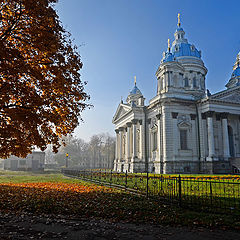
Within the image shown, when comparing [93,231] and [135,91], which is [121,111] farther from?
[93,231]

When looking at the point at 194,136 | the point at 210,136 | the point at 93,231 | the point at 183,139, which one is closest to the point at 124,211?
the point at 93,231

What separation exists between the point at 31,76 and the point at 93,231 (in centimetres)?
762

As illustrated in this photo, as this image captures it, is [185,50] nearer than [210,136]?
No

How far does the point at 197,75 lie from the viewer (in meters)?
43.2

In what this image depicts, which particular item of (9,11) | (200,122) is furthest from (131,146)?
(9,11)

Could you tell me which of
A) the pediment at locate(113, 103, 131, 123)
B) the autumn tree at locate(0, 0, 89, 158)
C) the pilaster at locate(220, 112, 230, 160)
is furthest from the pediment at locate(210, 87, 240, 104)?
the autumn tree at locate(0, 0, 89, 158)

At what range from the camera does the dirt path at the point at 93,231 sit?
221 inches

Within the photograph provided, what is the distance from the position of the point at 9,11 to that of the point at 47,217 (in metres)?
9.33

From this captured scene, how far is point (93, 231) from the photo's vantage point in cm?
603

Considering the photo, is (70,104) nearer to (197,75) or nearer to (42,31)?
(42,31)

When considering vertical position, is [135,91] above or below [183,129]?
above

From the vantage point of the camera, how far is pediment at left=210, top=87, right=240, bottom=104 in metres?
34.2

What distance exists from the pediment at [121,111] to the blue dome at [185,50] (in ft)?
45.0

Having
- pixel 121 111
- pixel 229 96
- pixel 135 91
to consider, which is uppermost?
pixel 135 91
